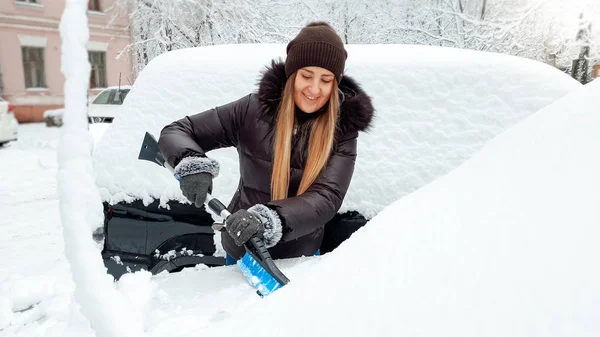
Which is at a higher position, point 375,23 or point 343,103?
point 375,23

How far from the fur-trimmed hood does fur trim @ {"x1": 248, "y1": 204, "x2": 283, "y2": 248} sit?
0.47 metres

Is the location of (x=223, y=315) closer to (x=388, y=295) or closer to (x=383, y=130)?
(x=388, y=295)

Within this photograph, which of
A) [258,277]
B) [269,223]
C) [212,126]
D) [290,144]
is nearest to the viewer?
[258,277]

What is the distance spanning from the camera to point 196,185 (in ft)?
4.79

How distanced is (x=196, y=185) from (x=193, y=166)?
2.9 inches

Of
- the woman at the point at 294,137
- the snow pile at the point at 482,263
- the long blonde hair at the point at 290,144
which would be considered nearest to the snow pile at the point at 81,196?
the snow pile at the point at 482,263

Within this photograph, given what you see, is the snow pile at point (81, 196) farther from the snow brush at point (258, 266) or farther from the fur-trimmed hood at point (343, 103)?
the fur-trimmed hood at point (343, 103)

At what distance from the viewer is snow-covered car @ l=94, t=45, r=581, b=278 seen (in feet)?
6.09

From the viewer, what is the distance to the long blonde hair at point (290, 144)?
5.15 ft

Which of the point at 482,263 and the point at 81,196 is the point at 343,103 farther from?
the point at 81,196

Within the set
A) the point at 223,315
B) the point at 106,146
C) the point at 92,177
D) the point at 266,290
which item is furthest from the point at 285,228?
the point at 106,146

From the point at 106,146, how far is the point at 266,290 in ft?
4.24

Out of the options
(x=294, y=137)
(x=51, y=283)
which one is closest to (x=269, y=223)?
(x=294, y=137)

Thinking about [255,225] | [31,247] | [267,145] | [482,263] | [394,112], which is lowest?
[31,247]
